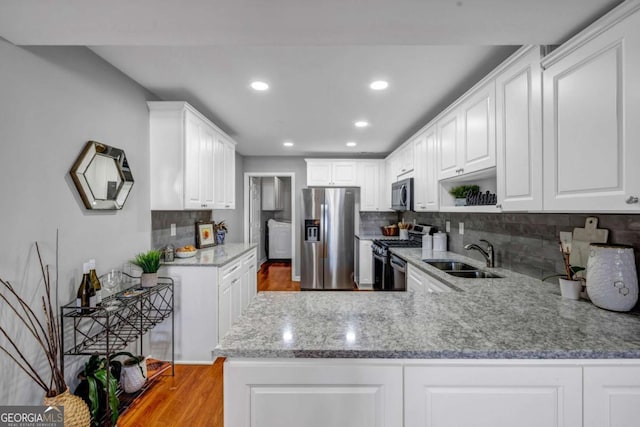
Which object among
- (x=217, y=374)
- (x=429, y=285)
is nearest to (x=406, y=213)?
(x=429, y=285)

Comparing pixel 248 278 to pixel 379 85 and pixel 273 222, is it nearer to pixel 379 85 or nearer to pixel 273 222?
pixel 379 85

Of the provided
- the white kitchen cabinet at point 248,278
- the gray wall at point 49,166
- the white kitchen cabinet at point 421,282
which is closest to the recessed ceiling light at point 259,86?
the gray wall at point 49,166

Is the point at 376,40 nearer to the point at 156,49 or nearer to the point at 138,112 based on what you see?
the point at 156,49

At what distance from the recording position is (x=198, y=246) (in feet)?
11.7

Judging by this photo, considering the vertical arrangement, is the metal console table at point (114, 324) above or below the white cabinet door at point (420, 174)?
below

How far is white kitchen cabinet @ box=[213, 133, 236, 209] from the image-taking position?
130 inches

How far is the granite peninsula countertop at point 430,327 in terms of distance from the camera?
93 cm

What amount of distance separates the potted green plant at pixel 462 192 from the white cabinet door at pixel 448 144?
19 cm

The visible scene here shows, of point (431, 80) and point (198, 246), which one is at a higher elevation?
point (431, 80)

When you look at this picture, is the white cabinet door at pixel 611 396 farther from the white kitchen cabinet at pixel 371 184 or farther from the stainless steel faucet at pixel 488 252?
the white kitchen cabinet at pixel 371 184

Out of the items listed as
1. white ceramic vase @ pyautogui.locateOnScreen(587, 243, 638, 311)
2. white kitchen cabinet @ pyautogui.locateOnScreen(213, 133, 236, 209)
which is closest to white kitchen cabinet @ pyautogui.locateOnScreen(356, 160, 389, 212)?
white kitchen cabinet @ pyautogui.locateOnScreen(213, 133, 236, 209)

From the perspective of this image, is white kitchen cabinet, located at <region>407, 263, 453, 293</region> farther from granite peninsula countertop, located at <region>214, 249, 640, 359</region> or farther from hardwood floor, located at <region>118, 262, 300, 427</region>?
hardwood floor, located at <region>118, 262, 300, 427</region>

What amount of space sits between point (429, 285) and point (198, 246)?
273 cm

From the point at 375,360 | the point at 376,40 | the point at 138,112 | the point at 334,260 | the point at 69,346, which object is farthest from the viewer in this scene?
A: the point at 334,260
